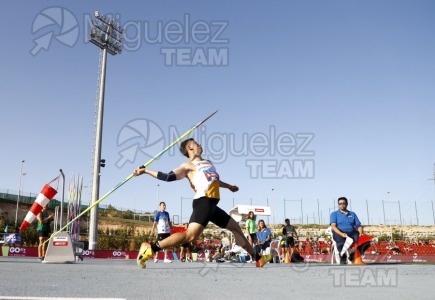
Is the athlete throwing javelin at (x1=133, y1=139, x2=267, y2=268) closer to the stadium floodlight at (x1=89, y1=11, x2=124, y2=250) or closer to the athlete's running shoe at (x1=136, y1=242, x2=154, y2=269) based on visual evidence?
the athlete's running shoe at (x1=136, y1=242, x2=154, y2=269)

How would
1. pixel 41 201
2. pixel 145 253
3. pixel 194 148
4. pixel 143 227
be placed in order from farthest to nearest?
pixel 143 227 < pixel 41 201 < pixel 194 148 < pixel 145 253

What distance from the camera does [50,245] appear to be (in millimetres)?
9102

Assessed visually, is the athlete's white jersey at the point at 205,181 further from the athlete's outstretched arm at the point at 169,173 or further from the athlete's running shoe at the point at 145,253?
the athlete's running shoe at the point at 145,253

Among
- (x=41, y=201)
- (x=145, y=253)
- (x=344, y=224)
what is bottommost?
(x=145, y=253)

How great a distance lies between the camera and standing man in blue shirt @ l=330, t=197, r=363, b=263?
934 centimetres

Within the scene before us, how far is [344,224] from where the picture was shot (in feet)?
30.7

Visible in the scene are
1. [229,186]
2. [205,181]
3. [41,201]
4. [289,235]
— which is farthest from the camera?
[289,235]

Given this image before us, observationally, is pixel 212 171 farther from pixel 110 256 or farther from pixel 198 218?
pixel 110 256

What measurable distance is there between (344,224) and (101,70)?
19.5 m

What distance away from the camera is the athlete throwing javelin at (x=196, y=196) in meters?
4.99

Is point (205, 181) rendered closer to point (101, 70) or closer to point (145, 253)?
point (145, 253)

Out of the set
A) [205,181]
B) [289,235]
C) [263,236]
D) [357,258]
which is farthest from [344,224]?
[205,181]

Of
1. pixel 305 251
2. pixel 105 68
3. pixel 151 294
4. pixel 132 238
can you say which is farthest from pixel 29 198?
pixel 151 294

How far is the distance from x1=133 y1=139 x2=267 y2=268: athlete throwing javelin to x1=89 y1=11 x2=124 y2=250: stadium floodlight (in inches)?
681
